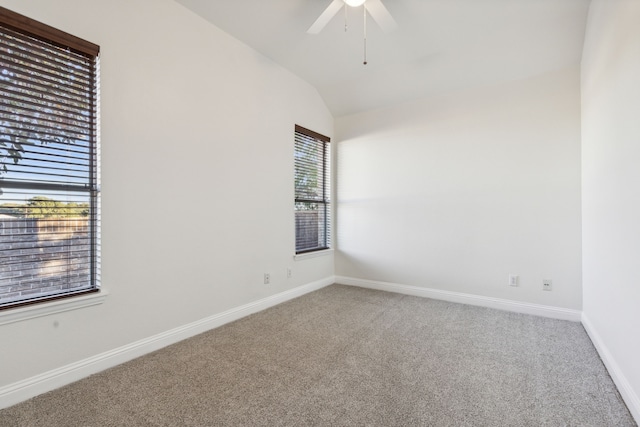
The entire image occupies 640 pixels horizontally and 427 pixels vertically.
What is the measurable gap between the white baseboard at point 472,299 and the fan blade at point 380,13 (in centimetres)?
289

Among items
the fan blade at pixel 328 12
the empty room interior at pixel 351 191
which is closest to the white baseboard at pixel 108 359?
the empty room interior at pixel 351 191

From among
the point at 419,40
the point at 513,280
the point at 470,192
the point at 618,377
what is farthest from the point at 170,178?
the point at 513,280

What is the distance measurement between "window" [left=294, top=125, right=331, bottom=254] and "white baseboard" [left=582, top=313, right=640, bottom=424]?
288 centimetres

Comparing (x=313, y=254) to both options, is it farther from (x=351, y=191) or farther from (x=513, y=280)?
(x=513, y=280)

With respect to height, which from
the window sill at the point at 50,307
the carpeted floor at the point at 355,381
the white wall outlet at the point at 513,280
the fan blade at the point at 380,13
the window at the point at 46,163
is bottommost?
the carpeted floor at the point at 355,381

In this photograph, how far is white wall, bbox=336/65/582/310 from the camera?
2.97 m

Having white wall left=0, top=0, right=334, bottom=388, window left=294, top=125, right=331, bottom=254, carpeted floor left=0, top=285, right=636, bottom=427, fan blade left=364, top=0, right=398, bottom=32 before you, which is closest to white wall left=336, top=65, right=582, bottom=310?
window left=294, top=125, right=331, bottom=254

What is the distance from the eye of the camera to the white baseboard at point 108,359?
5.53ft

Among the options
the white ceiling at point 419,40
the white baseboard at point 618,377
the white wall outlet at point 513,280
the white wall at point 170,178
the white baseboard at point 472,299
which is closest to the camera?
the white baseboard at point 618,377

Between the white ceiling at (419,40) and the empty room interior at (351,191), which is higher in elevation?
the white ceiling at (419,40)

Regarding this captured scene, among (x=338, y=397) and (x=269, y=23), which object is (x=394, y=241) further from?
(x=269, y=23)

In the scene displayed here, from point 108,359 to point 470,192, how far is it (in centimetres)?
369

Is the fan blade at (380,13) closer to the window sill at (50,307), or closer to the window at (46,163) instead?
the window at (46,163)

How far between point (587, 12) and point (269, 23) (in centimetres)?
268
